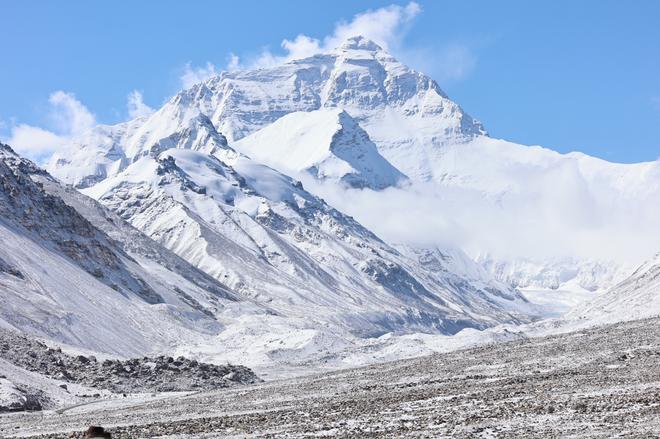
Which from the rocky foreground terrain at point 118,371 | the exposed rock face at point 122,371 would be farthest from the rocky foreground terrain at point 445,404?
the exposed rock face at point 122,371

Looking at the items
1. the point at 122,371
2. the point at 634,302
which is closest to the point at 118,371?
the point at 122,371

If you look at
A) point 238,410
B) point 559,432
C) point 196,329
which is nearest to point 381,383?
point 238,410

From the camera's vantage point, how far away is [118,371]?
94812mm

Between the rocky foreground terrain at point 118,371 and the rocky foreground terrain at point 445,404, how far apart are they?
42.2 feet

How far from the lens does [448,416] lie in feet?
147

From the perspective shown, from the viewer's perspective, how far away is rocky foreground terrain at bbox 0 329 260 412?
294 ft

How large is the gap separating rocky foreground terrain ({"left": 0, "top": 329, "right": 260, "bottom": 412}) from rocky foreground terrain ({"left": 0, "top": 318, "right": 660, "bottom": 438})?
1286 centimetres

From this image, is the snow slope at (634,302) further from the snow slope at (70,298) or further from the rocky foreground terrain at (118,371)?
the snow slope at (70,298)

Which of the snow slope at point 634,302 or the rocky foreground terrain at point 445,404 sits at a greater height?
the snow slope at point 634,302

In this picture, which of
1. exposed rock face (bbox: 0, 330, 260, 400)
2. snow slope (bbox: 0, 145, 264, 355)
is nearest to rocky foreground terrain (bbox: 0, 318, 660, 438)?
exposed rock face (bbox: 0, 330, 260, 400)

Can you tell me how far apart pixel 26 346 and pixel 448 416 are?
206 feet

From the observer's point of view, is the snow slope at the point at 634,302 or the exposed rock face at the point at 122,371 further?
the snow slope at the point at 634,302

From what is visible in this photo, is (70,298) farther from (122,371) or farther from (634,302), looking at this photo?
(634,302)

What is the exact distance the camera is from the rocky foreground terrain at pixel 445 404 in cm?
4053
